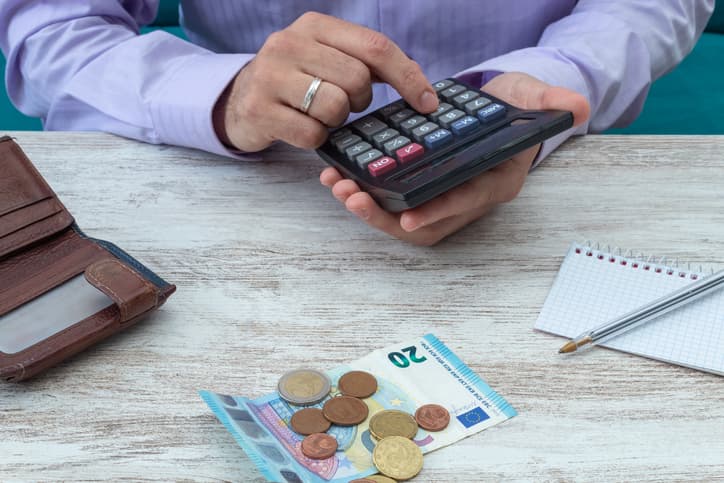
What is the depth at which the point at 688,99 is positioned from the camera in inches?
54.5

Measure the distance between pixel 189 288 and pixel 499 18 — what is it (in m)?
0.54

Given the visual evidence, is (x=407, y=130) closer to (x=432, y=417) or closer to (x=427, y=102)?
(x=427, y=102)

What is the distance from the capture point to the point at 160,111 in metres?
0.77

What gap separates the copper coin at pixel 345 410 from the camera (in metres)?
0.49

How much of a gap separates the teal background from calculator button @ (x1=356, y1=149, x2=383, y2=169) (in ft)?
2.63

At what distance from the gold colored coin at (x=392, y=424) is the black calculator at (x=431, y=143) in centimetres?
15

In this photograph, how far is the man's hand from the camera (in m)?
0.60

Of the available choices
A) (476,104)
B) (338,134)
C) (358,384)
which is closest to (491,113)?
(476,104)

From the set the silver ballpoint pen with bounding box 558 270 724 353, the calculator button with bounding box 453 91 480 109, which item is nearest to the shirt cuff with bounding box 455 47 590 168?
the calculator button with bounding box 453 91 480 109

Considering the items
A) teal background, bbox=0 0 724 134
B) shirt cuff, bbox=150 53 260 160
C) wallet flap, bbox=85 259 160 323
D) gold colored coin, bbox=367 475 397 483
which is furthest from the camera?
teal background, bbox=0 0 724 134

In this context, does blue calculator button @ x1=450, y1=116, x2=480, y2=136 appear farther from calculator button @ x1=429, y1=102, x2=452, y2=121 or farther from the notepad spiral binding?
the notepad spiral binding

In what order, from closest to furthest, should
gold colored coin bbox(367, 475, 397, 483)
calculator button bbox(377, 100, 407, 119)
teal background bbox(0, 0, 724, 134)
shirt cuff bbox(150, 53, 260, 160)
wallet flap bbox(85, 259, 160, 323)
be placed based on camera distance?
1. gold colored coin bbox(367, 475, 397, 483)
2. wallet flap bbox(85, 259, 160, 323)
3. calculator button bbox(377, 100, 407, 119)
4. shirt cuff bbox(150, 53, 260, 160)
5. teal background bbox(0, 0, 724, 134)

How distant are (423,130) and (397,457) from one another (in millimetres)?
265

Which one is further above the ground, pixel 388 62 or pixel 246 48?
pixel 388 62
